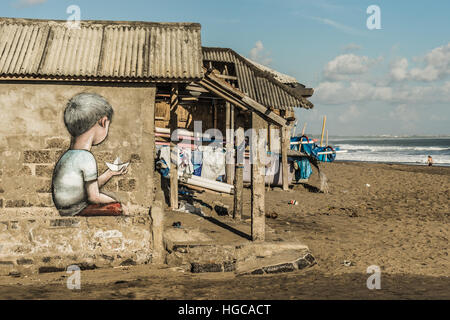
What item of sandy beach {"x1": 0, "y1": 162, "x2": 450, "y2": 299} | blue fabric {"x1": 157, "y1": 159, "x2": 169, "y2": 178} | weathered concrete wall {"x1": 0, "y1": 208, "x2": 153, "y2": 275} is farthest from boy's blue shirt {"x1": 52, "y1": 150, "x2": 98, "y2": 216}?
blue fabric {"x1": 157, "y1": 159, "x2": 169, "y2": 178}

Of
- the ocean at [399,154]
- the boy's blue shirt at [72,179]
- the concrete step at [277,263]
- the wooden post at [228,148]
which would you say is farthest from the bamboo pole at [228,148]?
the ocean at [399,154]

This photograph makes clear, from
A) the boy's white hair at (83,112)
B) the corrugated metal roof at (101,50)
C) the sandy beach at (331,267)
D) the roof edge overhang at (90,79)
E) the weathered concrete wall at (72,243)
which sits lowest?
the sandy beach at (331,267)

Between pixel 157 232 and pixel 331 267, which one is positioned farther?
pixel 331 267

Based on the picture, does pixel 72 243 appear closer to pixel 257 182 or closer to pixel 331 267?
pixel 257 182

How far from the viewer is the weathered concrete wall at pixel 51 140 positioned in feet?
23.9

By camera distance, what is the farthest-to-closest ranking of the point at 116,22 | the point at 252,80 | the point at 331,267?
the point at 252,80
the point at 116,22
the point at 331,267

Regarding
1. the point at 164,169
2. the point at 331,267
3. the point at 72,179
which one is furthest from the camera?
the point at 164,169

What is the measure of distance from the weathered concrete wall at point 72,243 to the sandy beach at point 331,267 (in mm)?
227

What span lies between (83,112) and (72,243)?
227cm

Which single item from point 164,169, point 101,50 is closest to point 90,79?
point 101,50

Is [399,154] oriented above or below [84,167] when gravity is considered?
below

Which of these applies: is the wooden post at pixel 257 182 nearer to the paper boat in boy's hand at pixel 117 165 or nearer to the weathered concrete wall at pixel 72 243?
the weathered concrete wall at pixel 72 243

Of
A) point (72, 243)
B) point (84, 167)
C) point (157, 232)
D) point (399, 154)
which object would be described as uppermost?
point (84, 167)

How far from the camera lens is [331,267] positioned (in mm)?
7926
